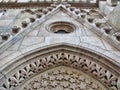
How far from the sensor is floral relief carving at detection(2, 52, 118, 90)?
14.9 ft

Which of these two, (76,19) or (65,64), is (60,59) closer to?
(65,64)

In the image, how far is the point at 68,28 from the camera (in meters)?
6.50

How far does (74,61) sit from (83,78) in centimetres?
43

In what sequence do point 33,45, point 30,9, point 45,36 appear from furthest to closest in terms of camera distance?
point 30,9 < point 45,36 < point 33,45

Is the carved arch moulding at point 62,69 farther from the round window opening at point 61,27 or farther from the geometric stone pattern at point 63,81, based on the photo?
the round window opening at point 61,27

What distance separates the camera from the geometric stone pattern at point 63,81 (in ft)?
15.6

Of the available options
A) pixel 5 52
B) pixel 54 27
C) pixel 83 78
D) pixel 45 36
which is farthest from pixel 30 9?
pixel 83 78

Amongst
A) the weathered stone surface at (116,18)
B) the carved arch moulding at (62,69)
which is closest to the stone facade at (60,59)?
the carved arch moulding at (62,69)

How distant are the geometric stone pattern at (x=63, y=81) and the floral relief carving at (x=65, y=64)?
0.02 m

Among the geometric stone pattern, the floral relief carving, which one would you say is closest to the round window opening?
the floral relief carving

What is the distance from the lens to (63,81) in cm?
490

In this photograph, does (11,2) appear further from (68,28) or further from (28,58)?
(28,58)

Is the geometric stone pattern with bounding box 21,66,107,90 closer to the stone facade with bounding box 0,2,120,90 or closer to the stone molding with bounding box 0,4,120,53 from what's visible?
the stone facade with bounding box 0,2,120,90

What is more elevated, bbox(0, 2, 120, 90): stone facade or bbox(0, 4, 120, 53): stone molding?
bbox(0, 4, 120, 53): stone molding
